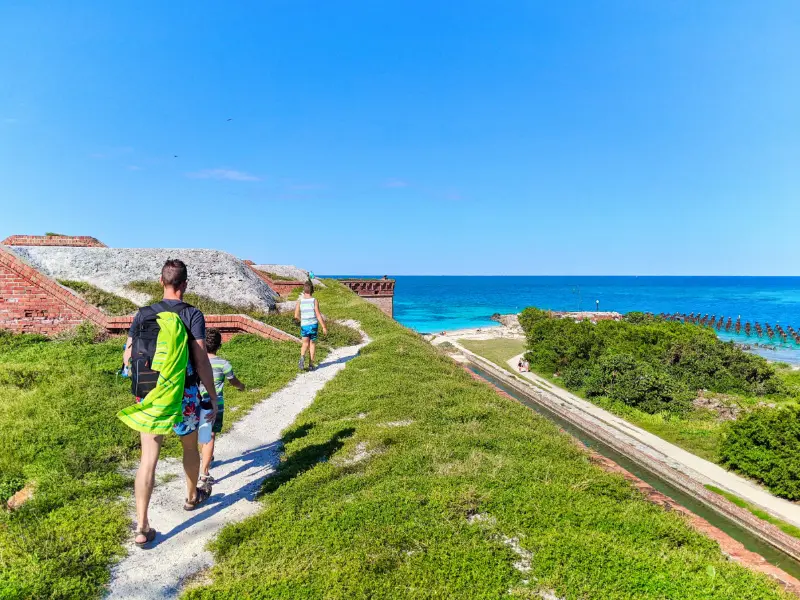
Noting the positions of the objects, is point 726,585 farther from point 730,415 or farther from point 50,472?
point 730,415

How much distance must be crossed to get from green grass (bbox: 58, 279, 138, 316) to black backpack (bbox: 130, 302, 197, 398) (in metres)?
12.1

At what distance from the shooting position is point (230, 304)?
700 inches

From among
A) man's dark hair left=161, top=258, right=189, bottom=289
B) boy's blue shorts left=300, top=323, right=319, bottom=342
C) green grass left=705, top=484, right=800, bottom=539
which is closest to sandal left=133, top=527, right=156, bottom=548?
man's dark hair left=161, top=258, right=189, bottom=289

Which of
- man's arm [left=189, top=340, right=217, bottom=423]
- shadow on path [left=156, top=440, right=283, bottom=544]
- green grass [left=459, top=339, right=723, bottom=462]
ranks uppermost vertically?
man's arm [left=189, top=340, right=217, bottom=423]

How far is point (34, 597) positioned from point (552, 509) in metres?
4.56

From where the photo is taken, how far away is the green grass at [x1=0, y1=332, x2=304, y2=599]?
3.70 m

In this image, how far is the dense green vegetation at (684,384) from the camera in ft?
38.1

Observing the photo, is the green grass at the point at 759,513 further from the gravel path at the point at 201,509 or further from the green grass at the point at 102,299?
the green grass at the point at 102,299

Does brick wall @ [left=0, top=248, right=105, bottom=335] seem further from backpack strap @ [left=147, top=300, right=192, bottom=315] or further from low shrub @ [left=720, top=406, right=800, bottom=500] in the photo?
low shrub @ [left=720, top=406, right=800, bottom=500]

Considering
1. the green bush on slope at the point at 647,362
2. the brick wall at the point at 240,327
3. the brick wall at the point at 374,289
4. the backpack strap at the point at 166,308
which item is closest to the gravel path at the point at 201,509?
the backpack strap at the point at 166,308

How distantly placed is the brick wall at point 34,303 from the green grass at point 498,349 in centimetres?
2001

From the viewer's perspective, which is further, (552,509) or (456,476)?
(456,476)

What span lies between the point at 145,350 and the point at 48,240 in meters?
19.2

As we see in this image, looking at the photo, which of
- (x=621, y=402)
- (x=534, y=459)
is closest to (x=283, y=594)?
(x=534, y=459)
